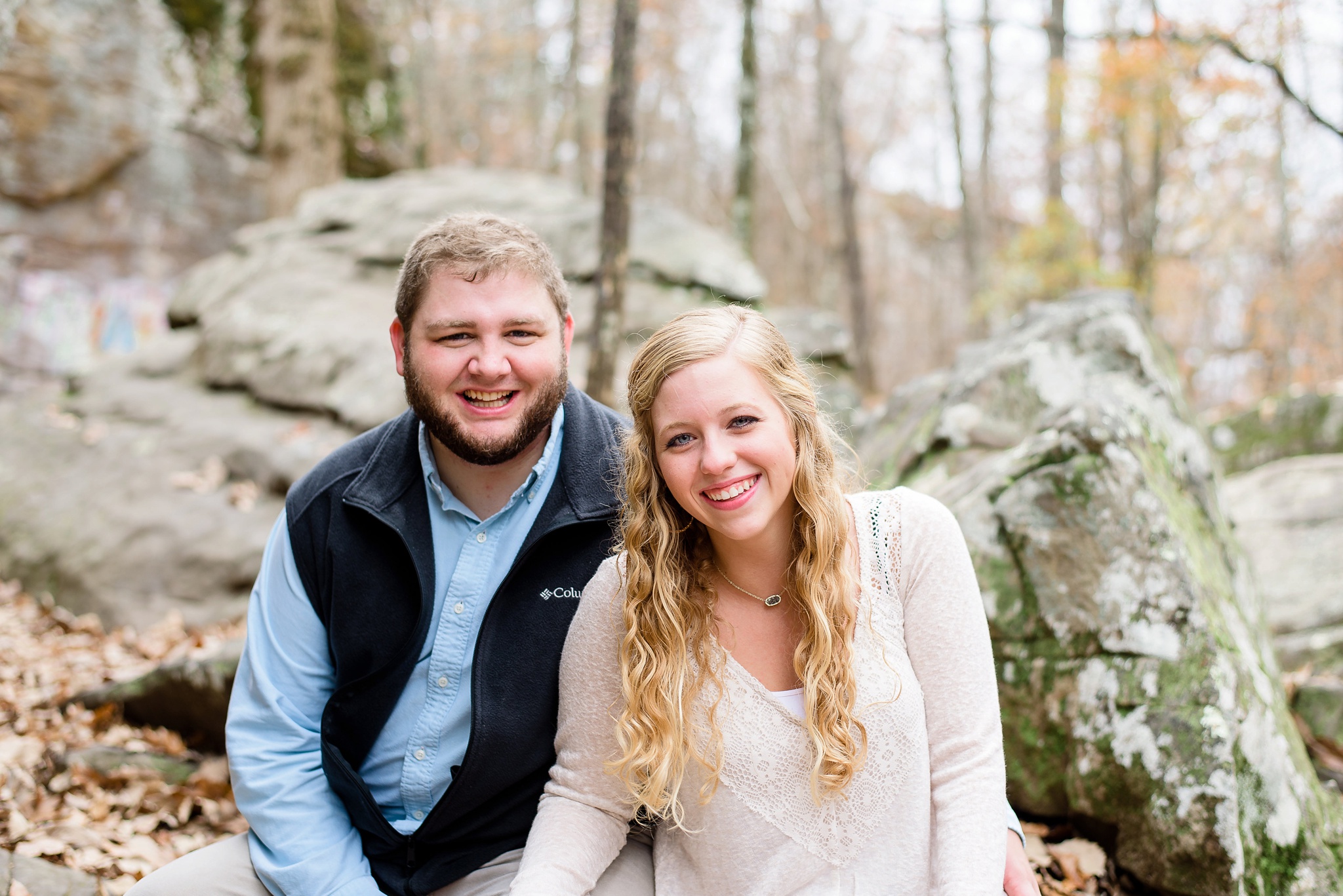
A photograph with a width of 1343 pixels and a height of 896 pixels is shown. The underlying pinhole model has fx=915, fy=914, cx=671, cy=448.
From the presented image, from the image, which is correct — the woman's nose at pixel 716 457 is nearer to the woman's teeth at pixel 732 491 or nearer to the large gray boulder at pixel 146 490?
the woman's teeth at pixel 732 491

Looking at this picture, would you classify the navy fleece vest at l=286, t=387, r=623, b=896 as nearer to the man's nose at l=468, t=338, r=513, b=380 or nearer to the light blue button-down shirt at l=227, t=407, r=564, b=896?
the light blue button-down shirt at l=227, t=407, r=564, b=896

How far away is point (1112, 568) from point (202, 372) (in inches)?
274

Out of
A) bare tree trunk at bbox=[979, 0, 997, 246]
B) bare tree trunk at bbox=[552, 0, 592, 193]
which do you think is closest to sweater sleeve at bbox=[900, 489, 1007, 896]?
bare tree trunk at bbox=[552, 0, 592, 193]

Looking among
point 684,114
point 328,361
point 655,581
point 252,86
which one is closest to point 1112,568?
point 655,581

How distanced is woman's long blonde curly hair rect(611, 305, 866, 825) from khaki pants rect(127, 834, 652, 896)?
217 mm

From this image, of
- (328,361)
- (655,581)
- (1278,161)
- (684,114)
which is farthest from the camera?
(684,114)

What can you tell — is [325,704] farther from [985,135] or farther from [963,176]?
[985,135]

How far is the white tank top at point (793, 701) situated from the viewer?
7.27 feet

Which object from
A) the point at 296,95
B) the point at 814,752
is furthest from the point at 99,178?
the point at 814,752

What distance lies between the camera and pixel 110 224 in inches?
478

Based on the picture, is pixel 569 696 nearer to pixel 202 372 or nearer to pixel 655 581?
pixel 655 581

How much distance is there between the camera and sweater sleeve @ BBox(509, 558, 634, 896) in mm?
2291

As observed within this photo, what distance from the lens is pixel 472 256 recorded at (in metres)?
2.61

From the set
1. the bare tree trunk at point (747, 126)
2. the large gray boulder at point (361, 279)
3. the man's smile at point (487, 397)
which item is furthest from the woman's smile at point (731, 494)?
the bare tree trunk at point (747, 126)
